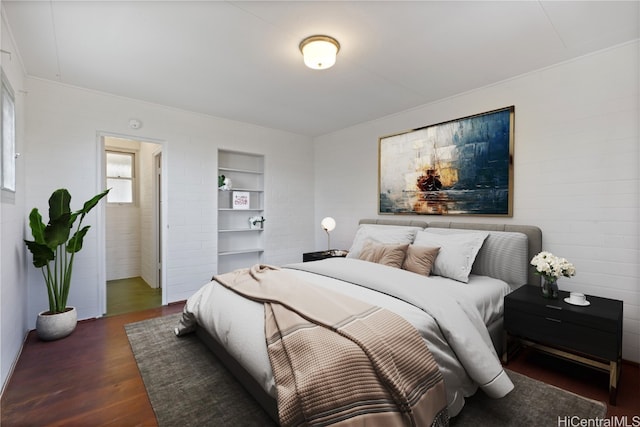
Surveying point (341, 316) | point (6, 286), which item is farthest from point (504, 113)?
point (6, 286)

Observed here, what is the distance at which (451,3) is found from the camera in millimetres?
1863

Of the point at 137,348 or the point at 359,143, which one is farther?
the point at 359,143

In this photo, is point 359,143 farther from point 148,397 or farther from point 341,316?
point 148,397

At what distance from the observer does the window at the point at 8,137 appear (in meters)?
2.05

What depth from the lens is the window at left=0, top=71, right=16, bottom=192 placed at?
2051 mm

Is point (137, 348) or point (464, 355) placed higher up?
point (464, 355)

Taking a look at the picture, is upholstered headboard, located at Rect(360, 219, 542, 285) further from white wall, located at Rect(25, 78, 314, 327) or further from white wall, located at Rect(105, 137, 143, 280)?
white wall, located at Rect(105, 137, 143, 280)

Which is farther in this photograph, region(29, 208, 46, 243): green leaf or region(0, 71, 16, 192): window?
region(29, 208, 46, 243): green leaf

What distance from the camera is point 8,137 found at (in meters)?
2.23

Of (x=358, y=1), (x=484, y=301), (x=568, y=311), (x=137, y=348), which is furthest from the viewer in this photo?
(x=137, y=348)

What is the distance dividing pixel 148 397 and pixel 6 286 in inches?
53.9

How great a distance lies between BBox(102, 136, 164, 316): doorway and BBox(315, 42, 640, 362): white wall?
465 centimetres
